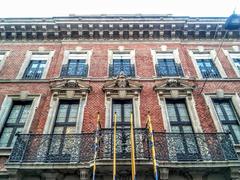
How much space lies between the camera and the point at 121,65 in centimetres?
1485

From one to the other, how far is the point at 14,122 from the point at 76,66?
4679 mm

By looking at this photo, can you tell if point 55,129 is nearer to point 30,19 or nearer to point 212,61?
point 30,19

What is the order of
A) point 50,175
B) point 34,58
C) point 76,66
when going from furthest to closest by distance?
point 34,58 → point 76,66 → point 50,175

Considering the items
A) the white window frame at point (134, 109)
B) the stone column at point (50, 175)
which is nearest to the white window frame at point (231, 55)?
the white window frame at point (134, 109)

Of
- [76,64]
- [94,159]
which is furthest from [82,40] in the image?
[94,159]

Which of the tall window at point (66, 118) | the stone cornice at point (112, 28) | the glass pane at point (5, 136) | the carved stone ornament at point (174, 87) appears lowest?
the glass pane at point (5, 136)

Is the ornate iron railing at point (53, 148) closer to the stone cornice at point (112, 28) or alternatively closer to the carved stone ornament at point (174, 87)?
the carved stone ornament at point (174, 87)

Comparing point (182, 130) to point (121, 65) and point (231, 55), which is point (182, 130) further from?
point (231, 55)

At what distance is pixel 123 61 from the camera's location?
598 inches

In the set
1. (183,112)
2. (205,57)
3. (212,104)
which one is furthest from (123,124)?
(205,57)

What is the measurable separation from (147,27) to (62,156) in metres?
9.87

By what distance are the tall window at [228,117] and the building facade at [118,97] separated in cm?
5

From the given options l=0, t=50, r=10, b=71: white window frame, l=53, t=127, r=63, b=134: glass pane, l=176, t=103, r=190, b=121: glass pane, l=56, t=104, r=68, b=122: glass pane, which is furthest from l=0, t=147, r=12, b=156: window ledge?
l=176, t=103, r=190, b=121: glass pane

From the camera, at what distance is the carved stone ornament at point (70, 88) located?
1290 cm
